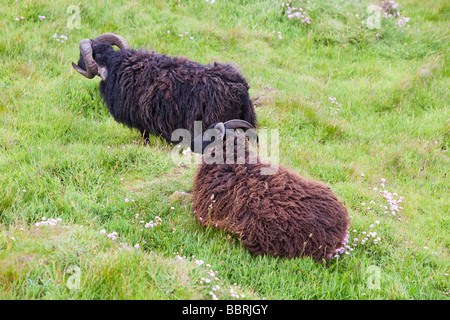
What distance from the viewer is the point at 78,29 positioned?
353 inches

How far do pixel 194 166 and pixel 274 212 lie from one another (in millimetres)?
1909

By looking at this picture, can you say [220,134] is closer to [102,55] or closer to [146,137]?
[146,137]

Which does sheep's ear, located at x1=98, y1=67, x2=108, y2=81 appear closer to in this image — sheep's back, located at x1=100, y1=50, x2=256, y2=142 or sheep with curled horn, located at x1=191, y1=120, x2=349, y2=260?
sheep's back, located at x1=100, y1=50, x2=256, y2=142

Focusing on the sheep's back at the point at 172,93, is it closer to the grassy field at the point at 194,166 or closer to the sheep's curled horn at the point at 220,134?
the grassy field at the point at 194,166

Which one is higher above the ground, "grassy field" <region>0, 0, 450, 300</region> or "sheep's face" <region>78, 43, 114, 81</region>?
"sheep's face" <region>78, 43, 114, 81</region>

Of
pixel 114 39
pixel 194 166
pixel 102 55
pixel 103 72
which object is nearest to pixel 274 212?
pixel 194 166

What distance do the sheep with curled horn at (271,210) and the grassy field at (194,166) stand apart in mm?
144

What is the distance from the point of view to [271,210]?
4.39m

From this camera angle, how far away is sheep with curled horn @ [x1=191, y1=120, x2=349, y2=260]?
4328mm

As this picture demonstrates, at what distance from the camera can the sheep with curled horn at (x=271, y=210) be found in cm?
433

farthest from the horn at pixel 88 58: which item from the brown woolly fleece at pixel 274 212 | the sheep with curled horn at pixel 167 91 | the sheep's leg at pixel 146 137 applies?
the brown woolly fleece at pixel 274 212

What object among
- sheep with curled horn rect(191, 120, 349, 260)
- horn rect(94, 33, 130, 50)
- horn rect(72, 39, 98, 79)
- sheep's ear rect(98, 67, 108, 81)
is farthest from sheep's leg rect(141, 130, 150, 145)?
sheep with curled horn rect(191, 120, 349, 260)

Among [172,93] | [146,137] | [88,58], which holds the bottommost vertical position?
[146,137]

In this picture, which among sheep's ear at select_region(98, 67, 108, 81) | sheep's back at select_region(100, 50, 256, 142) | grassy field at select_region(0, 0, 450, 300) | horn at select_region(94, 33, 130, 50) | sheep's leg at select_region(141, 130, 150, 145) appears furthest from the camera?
horn at select_region(94, 33, 130, 50)
